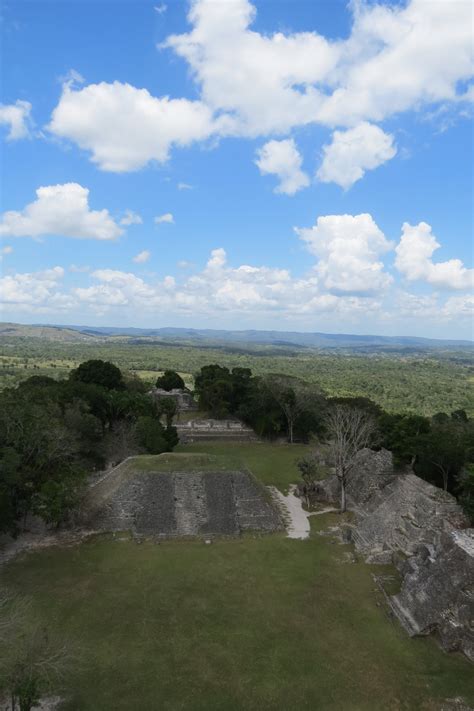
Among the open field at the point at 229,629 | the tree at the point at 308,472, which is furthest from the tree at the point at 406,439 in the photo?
the open field at the point at 229,629

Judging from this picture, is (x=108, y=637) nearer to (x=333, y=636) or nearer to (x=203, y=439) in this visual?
(x=333, y=636)

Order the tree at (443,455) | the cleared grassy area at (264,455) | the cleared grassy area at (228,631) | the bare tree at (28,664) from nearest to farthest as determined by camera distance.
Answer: the bare tree at (28,664) < the cleared grassy area at (228,631) < the tree at (443,455) < the cleared grassy area at (264,455)

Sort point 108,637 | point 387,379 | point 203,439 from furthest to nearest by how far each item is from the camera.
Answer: point 387,379
point 203,439
point 108,637

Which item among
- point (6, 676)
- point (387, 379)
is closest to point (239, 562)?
point (6, 676)

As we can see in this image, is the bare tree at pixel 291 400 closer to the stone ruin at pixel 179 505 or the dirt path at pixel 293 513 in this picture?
the dirt path at pixel 293 513

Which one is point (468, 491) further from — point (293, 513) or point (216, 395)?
point (216, 395)

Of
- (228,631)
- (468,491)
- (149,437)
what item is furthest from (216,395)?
(228,631)
